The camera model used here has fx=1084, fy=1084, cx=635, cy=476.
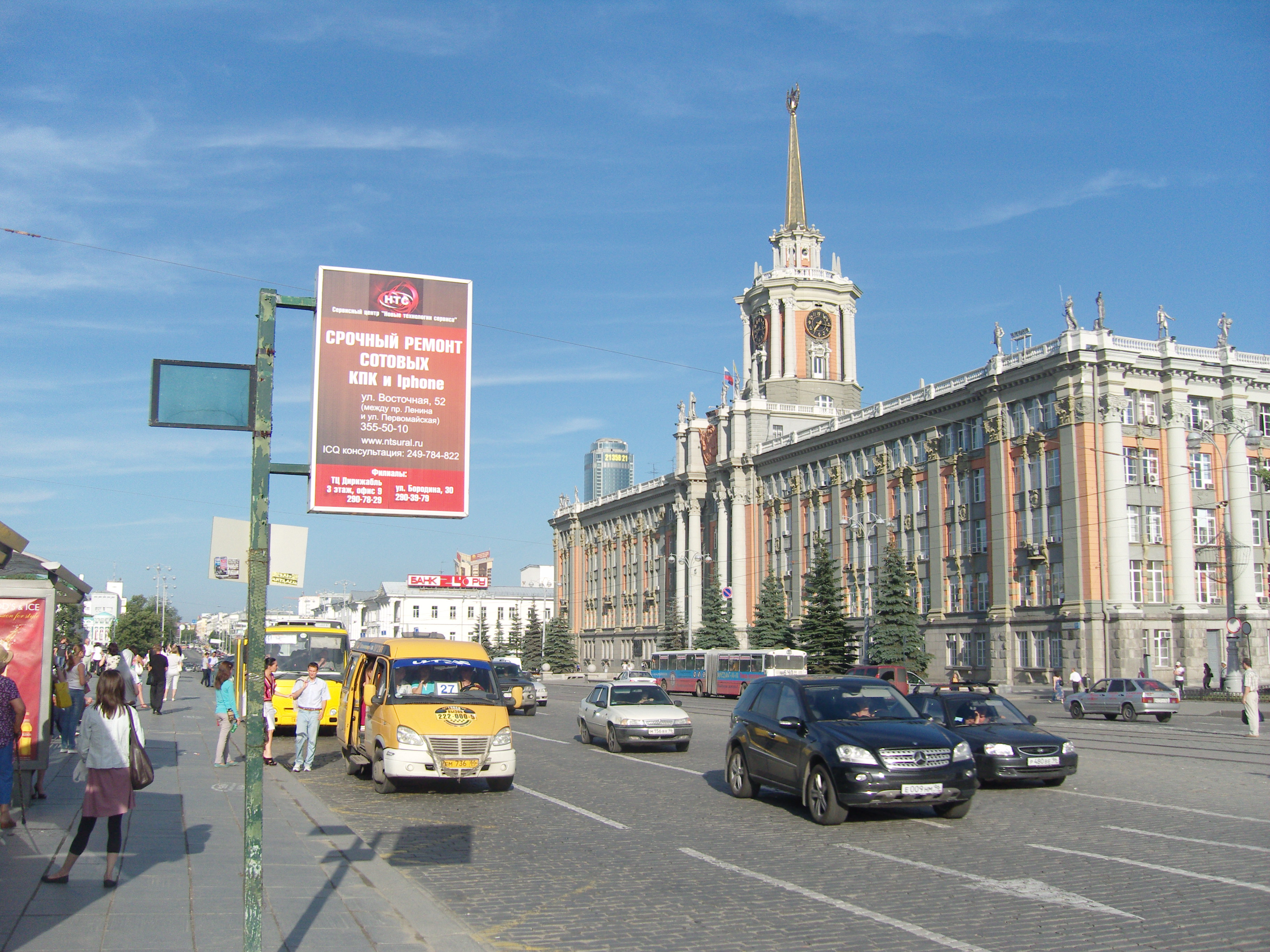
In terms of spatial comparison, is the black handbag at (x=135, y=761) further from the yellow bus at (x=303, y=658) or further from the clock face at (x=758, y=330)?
the clock face at (x=758, y=330)

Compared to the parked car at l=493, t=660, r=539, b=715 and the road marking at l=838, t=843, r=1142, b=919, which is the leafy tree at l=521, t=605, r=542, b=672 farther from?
the road marking at l=838, t=843, r=1142, b=919

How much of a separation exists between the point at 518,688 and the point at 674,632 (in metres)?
56.0

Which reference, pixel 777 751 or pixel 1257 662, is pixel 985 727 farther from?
pixel 1257 662

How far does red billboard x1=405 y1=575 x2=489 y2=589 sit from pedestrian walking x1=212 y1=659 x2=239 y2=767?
13694 cm

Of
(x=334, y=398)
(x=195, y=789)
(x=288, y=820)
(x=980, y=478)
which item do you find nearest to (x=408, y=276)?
(x=334, y=398)

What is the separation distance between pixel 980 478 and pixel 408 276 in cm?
5662

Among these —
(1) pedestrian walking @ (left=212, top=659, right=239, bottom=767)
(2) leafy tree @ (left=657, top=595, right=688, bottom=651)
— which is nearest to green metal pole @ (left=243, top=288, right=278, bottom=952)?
(1) pedestrian walking @ (left=212, top=659, right=239, bottom=767)

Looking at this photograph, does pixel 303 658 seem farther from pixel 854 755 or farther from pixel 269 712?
pixel 854 755

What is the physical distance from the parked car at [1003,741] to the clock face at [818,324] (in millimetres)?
81150

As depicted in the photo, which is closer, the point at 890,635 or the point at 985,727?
the point at 985,727

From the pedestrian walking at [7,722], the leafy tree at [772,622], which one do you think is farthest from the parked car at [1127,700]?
the pedestrian walking at [7,722]

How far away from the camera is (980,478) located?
60.9 meters

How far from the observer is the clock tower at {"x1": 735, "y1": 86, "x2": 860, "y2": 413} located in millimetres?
95938

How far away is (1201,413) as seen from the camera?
57.0 m
